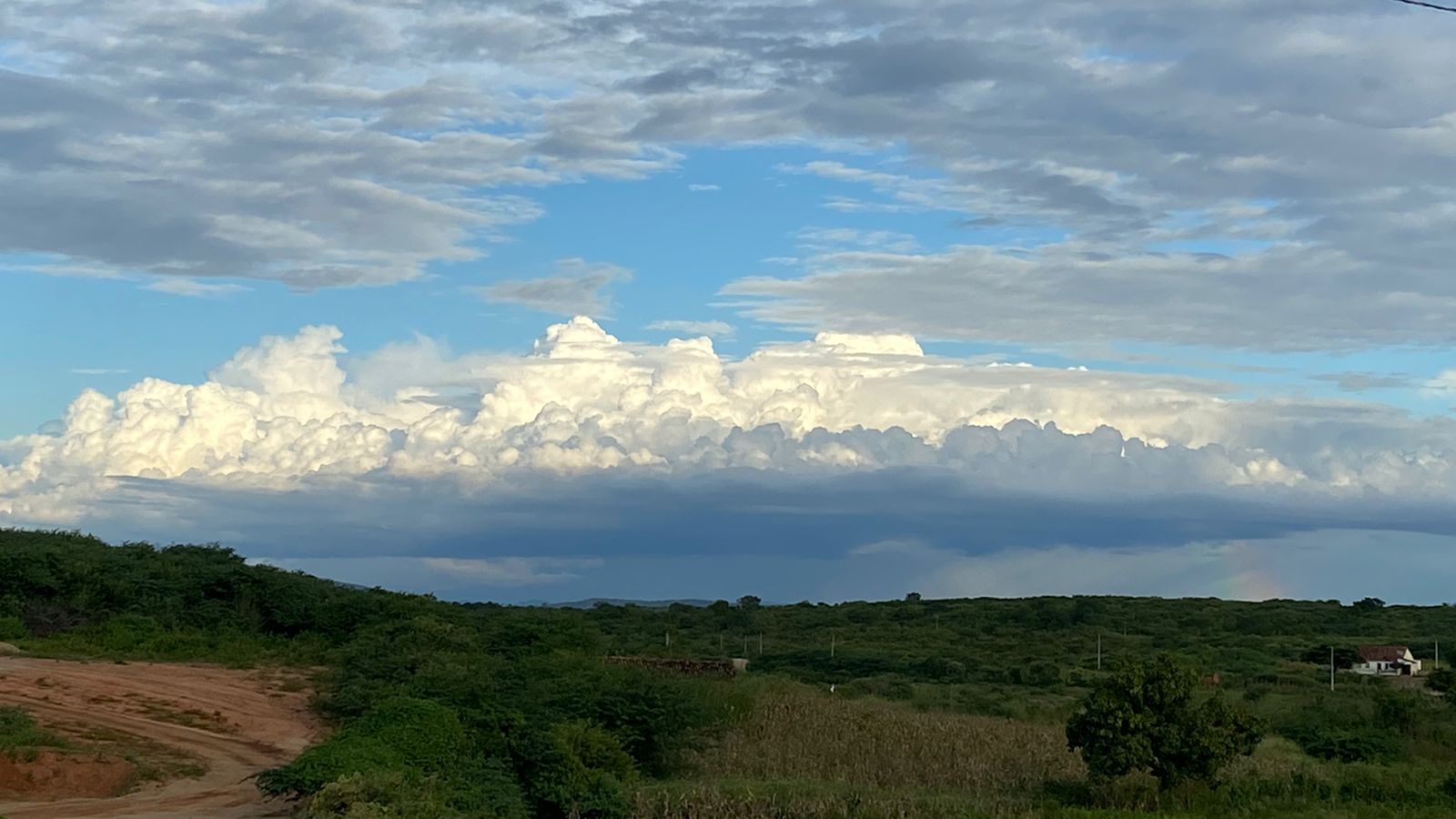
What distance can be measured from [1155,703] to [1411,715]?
14346mm

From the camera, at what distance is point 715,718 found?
30.0 meters

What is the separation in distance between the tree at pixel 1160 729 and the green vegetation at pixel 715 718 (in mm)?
38

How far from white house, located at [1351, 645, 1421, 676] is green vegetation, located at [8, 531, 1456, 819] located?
128 centimetres

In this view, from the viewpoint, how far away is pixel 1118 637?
6769cm

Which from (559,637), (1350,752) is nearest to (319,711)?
(559,637)

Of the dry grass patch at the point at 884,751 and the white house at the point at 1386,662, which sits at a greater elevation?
the white house at the point at 1386,662

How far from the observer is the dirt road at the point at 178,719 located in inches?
→ 871

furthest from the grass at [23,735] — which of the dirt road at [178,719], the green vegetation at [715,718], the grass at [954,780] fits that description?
the grass at [954,780]

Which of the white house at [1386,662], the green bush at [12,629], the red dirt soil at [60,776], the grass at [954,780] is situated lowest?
the red dirt soil at [60,776]

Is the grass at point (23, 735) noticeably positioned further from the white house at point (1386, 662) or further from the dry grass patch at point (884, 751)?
the white house at point (1386, 662)

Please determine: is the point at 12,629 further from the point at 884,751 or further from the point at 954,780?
the point at 954,780

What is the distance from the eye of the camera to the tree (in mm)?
23875

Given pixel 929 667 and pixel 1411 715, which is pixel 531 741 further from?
pixel 929 667

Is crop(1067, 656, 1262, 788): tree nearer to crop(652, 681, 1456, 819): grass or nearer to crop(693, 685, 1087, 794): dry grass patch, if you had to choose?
crop(652, 681, 1456, 819): grass
